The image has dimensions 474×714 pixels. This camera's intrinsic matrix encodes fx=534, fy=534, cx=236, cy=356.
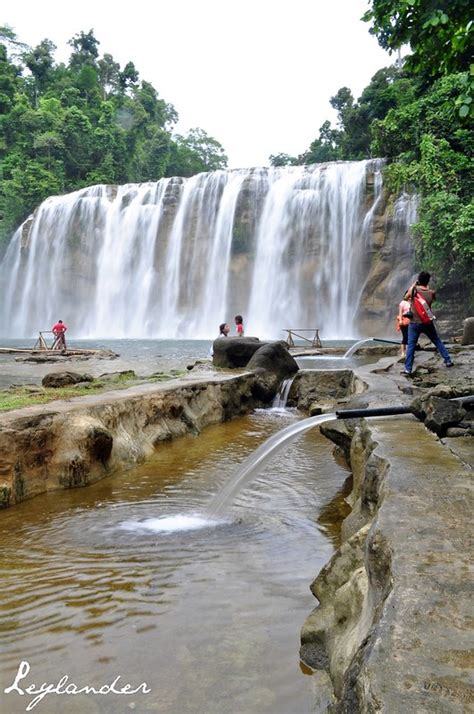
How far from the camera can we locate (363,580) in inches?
85.2

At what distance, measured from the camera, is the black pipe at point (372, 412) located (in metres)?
4.37

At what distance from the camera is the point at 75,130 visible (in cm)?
4416

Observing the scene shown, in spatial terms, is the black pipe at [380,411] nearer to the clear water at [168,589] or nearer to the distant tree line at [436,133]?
the clear water at [168,589]

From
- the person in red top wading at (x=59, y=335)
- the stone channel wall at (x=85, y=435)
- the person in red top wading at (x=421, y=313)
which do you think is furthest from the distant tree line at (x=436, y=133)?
the person in red top wading at (x=59, y=335)

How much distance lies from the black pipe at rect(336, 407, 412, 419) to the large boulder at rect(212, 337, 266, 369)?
20.5ft

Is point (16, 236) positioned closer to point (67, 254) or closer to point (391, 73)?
point (67, 254)

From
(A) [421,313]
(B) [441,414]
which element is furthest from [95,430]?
(A) [421,313]

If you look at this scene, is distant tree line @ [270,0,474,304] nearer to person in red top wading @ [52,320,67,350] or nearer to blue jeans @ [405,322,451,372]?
blue jeans @ [405,322,451,372]

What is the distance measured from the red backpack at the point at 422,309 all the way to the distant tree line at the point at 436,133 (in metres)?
2.20

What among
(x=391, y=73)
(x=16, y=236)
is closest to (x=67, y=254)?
(x=16, y=236)

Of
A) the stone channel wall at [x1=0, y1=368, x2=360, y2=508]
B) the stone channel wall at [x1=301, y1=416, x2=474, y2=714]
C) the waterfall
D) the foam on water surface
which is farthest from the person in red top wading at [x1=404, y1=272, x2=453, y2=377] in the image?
the waterfall

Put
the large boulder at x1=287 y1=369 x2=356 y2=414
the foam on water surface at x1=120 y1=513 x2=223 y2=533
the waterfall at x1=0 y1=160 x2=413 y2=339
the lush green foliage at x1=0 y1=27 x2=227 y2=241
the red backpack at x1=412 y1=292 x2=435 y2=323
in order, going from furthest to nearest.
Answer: the lush green foliage at x1=0 y1=27 x2=227 y2=241 < the waterfall at x1=0 y1=160 x2=413 y2=339 < the large boulder at x1=287 y1=369 x2=356 y2=414 < the red backpack at x1=412 y1=292 x2=435 y2=323 < the foam on water surface at x1=120 y1=513 x2=223 y2=533

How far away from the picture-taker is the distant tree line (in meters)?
4.12

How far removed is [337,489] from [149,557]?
2043 millimetres
